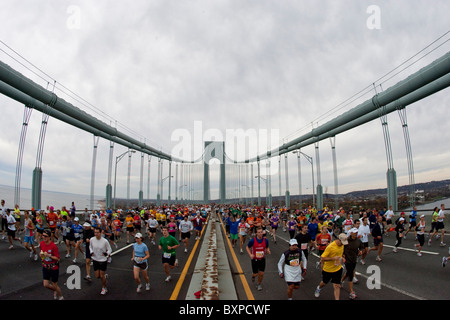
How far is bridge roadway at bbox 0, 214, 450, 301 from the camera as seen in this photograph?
243 inches

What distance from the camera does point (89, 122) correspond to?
1533 inches

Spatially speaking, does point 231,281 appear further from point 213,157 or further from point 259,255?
point 213,157

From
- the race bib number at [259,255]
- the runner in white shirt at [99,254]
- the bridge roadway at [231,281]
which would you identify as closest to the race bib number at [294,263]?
the bridge roadway at [231,281]

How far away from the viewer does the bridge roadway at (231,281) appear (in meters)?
6.18

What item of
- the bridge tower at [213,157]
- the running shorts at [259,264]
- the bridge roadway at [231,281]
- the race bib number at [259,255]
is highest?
the bridge tower at [213,157]

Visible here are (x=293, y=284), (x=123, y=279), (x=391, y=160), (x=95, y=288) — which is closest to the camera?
(x=293, y=284)

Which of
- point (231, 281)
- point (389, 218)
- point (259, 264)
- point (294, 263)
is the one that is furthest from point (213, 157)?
point (294, 263)

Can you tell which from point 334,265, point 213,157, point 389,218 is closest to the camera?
point 334,265

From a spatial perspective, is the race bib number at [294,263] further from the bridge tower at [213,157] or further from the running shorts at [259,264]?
the bridge tower at [213,157]

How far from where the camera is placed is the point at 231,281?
7.25 meters
